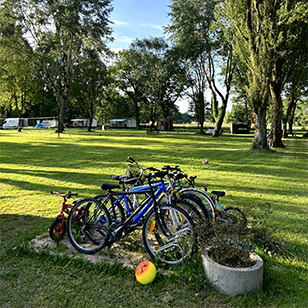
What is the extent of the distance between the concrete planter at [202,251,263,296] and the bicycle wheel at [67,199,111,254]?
1468mm

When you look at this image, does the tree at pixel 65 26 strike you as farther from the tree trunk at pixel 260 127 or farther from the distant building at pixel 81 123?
the distant building at pixel 81 123

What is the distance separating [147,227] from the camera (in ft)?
11.0

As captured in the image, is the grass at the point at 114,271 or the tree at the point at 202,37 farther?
the tree at the point at 202,37

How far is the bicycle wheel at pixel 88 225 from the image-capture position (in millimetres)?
3553

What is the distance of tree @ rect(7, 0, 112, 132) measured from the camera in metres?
25.8

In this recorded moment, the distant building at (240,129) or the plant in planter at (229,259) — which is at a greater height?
the distant building at (240,129)

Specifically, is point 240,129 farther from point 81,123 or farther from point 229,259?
point 229,259

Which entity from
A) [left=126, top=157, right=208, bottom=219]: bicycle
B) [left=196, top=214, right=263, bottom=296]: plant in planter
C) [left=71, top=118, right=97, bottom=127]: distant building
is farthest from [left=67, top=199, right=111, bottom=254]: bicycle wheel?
[left=71, top=118, right=97, bottom=127]: distant building

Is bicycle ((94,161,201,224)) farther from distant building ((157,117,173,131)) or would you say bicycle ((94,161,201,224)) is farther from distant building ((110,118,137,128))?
distant building ((110,118,137,128))

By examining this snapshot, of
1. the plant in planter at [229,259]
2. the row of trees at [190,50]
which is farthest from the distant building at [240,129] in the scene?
the plant in planter at [229,259]

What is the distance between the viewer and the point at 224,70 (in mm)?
29031

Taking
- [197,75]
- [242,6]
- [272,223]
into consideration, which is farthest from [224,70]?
[272,223]

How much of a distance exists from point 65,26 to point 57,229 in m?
26.4

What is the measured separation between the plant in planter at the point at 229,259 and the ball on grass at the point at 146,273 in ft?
1.89
